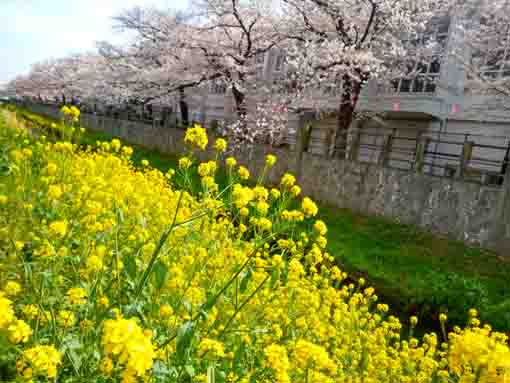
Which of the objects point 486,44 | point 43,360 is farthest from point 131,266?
point 486,44

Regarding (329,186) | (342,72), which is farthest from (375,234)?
(342,72)

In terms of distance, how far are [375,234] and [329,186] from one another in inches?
123

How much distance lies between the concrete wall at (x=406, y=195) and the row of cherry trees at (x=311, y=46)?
1315 mm

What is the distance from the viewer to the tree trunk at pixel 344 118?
42.9 ft

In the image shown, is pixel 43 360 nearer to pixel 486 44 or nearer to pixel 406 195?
pixel 406 195

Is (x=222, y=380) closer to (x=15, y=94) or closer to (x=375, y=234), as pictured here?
(x=375, y=234)

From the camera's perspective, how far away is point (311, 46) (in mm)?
13852

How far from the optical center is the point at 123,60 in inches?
1002

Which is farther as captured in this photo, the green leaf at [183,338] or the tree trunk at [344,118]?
the tree trunk at [344,118]

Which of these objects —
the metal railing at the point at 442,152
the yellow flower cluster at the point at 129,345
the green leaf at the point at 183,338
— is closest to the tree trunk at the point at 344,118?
the metal railing at the point at 442,152

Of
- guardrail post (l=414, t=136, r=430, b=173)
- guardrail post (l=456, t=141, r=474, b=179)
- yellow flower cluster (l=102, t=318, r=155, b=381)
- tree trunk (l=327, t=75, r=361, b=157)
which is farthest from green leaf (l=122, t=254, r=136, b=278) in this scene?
tree trunk (l=327, t=75, r=361, b=157)

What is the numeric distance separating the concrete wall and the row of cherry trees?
131 centimetres

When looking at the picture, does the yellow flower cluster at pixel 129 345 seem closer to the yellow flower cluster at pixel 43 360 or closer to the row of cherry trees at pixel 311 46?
the yellow flower cluster at pixel 43 360

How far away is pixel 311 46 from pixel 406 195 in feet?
19.1
